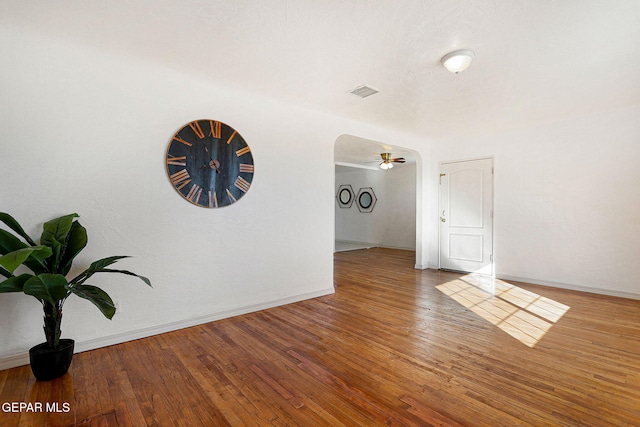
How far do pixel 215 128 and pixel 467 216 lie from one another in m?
4.63

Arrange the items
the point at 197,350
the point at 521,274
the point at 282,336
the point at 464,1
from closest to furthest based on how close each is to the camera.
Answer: the point at 464,1 < the point at 197,350 < the point at 282,336 < the point at 521,274

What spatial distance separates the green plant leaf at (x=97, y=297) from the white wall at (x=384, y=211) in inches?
313

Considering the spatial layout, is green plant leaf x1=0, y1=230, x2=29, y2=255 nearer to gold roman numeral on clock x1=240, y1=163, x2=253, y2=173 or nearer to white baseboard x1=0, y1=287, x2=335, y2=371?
white baseboard x1=0, y1=287, x2=335, y2=371

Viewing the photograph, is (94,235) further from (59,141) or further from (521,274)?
(521,274)

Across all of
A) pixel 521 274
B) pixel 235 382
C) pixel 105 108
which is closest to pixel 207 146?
pixel 105 108

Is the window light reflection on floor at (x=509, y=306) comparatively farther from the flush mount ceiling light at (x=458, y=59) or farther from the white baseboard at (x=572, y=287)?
the flush mount ceiling light at (x=458, y=59)

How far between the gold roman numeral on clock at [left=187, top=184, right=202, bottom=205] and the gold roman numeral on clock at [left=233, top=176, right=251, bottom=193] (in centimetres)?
41

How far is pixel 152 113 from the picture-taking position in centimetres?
294

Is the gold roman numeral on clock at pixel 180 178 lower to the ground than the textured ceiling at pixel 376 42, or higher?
lower

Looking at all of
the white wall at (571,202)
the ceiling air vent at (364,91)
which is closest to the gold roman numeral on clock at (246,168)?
the ceiling air vent at (364,91)

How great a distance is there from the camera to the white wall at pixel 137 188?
2.39 meters

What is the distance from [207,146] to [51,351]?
6.95ft

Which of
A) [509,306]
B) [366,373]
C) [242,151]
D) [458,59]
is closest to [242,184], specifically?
[242,151]

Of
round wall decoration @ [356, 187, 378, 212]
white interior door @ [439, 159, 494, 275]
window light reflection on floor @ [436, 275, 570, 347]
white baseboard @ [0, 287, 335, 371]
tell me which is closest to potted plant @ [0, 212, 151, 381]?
white baseboard @ [0, 287, 335, 371]
